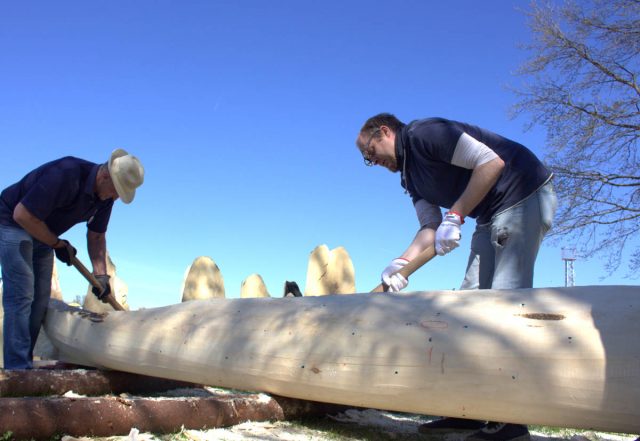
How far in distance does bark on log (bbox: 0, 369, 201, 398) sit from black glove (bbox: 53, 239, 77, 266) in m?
1.20

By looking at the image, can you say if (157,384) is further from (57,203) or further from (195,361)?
(57,203)

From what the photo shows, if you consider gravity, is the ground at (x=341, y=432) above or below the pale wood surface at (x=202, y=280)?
below

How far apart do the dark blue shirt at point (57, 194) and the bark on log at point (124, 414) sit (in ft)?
6.58

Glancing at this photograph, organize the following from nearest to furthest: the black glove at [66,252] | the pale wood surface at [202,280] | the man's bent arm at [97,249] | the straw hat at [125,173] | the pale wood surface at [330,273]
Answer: the straw hat at [125,173] → the black glove at [66,252] → the man's bent arm at [97,249] → the pale wood surface at [202,280] → the pale wood surface at [330,273]

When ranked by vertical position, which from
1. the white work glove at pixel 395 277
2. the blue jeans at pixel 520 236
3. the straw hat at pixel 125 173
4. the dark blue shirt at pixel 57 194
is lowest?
the white work glove at pixel 395 277

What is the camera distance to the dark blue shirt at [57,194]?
12.7ft

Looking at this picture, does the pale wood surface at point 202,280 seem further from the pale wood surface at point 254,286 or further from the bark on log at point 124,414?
the bark on log at point 124,414

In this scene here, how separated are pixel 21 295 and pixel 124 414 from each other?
6.73 ft

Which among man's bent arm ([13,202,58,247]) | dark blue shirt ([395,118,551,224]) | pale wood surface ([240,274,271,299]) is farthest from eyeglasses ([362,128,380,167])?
pale wood surface ([240,274,271,299])

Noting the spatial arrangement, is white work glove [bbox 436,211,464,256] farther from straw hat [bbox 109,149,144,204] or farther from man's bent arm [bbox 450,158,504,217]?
straw hat [bbox 109,149,144,204]

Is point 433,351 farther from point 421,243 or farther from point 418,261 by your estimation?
point 421,243

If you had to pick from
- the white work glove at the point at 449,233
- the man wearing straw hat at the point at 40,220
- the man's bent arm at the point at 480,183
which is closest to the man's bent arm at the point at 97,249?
the man wearing straw hat at the point at 40,220

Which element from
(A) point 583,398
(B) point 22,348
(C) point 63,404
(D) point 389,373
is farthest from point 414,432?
(B) point 22,348

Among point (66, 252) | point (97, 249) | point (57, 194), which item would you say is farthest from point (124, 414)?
point (97, 249)
